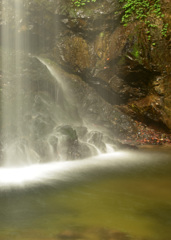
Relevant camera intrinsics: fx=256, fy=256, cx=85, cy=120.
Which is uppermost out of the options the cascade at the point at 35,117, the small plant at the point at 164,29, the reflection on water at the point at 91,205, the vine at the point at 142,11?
the vine at the point at 142,11

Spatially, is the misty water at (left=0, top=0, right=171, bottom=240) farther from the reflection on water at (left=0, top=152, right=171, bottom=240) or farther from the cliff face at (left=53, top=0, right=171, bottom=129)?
the cliff face at (left=53, top=0, right=171, bottom=129)

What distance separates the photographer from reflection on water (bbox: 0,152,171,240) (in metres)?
3.38

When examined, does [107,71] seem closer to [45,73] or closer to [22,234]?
[45,73]

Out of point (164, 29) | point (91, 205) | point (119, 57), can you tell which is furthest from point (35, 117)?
point (164, 29)

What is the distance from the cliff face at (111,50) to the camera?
997cm

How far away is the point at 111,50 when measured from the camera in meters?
10.8

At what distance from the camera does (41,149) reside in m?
7.25

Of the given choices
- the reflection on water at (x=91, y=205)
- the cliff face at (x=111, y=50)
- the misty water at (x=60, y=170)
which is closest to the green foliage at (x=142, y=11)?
the cliff face at (x=111, y=50)

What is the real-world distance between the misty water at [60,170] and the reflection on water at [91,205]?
1cm

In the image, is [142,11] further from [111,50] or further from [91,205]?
[91,205]

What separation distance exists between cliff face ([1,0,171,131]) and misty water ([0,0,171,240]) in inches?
34.8

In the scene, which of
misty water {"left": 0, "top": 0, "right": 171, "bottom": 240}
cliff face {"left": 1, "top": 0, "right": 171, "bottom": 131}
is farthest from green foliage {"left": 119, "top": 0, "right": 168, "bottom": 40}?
misty water {"left": 0, "top": 0, "right": 171, "bottom": 240}

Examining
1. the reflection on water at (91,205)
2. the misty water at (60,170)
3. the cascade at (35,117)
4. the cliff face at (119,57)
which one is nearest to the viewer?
the reflection on water at (91,205)

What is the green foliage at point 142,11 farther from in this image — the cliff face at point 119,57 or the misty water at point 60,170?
the misty water at point 60,170
